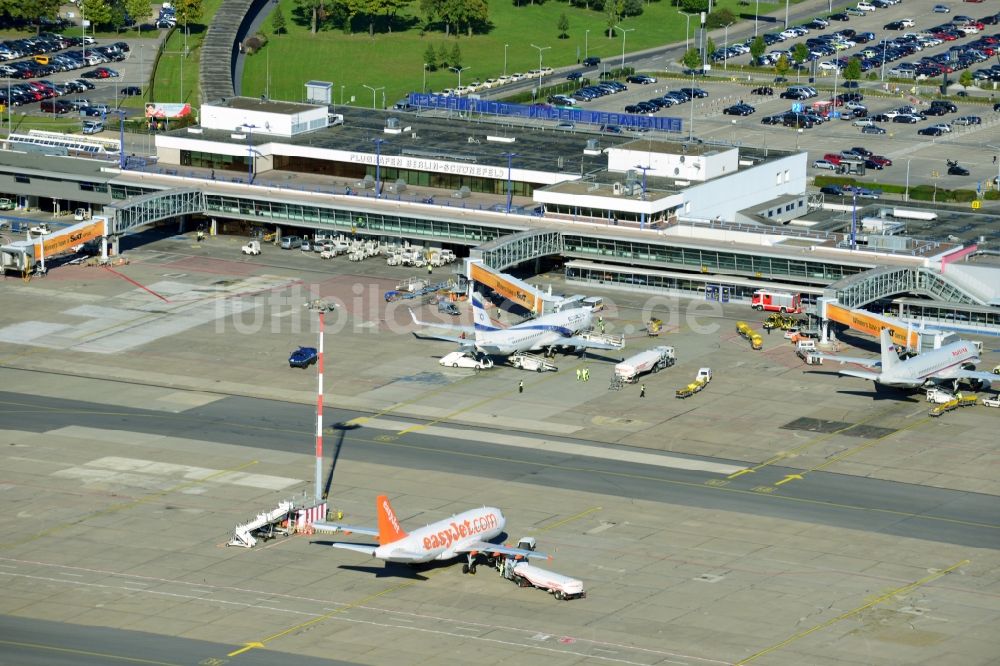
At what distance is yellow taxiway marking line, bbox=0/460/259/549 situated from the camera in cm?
12700

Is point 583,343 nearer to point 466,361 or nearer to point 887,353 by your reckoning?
point 466,361

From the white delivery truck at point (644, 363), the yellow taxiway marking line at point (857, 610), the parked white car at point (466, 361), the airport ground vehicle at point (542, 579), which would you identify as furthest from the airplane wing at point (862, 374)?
the airport ground vehicle at point (542, 579)

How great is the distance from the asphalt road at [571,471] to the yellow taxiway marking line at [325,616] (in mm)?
23172

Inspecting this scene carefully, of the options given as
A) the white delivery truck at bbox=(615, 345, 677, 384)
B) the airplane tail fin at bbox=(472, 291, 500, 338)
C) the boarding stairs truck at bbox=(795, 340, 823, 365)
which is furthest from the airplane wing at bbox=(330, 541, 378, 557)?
the boarding stairs truck at bbox=(795, 340, 823, 365)

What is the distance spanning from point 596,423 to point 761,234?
52850 millimetres

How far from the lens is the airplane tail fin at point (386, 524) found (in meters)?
116

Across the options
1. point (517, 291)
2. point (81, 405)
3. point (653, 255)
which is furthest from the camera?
point (653, 255)

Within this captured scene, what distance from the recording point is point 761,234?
19950cm

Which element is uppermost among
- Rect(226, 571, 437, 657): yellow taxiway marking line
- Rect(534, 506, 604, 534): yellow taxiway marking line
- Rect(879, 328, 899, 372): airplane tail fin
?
Rect(879, 328, 899, 372): airplane tail fin

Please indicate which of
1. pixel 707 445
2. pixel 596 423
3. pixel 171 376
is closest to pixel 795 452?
pixel 707 445

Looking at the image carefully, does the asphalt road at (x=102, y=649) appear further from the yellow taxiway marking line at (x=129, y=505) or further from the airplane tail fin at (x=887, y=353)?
the airplane tail fin at (x=887, y=353)

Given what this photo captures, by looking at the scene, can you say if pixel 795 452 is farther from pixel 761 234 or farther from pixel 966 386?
pixel 761 234

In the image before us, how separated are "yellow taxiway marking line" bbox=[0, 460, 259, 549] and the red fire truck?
67415 millimetres

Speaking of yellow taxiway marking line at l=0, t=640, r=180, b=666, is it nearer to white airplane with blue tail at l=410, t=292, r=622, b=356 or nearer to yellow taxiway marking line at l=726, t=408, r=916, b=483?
yellow taxiway marking line at l=726, t=408, r=916, b=483
